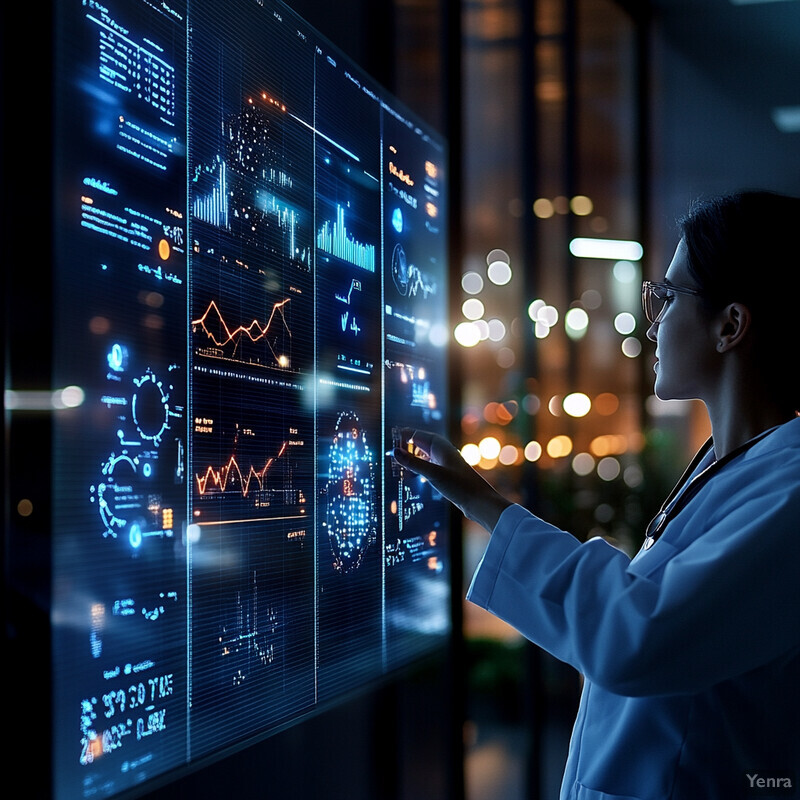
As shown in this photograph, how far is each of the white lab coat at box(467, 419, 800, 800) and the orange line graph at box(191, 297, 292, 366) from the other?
0.50m

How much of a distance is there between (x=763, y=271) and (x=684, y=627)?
550 millimetres

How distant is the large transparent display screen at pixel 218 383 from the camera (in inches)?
47.7

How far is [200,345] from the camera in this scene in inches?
56.5

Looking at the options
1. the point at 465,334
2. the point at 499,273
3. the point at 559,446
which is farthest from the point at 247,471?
the point at 559,446

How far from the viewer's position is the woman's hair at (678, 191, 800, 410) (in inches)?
55.7

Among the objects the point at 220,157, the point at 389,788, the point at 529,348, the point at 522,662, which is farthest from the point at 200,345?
the point at 522,662

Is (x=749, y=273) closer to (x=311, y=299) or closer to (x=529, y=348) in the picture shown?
(x=311, y=299)

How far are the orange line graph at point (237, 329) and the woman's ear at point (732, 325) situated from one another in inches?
28.4

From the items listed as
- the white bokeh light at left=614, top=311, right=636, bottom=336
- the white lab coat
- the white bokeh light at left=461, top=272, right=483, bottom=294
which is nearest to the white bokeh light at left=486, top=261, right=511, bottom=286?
the white bokeh light at left=461, top=272, right=483, bottom=294

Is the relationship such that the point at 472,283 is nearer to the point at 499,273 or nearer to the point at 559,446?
the point at 499,273

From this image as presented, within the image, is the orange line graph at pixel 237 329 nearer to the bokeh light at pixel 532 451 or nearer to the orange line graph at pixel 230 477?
the orange line graph at pixel 230 477

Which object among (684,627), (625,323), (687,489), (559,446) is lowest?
(684,627)

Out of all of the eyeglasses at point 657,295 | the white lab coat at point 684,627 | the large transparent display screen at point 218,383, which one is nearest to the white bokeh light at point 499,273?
the large transparent display screen at point 218,383

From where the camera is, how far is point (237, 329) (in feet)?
5.04
